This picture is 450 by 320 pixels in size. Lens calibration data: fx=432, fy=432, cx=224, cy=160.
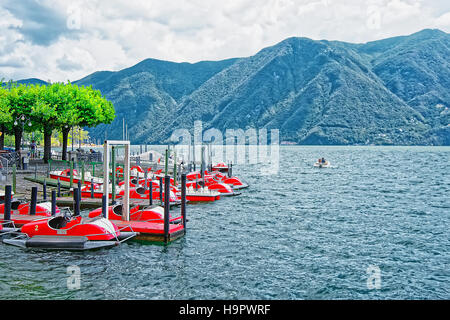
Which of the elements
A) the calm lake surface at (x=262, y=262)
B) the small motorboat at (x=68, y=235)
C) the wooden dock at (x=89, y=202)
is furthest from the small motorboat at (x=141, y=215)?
the wooden dock at (x=89, y=202)

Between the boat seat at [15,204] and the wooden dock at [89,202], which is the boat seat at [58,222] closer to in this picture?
the boat seat at [15,204]

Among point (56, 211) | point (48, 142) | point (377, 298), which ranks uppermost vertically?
point (48, 142)

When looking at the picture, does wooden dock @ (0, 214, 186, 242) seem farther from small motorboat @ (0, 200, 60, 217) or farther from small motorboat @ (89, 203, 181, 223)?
small motorboat @ (0, 200, 60, 217)

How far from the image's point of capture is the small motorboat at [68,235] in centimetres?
2153

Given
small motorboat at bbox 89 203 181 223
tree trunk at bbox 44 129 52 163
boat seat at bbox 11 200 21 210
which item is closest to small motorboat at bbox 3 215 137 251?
small motorboat at bbox 89 203 181 223

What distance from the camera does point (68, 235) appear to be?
22172 mm

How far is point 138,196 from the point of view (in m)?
Result: 35.5

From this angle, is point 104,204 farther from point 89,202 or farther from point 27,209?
point 89,202

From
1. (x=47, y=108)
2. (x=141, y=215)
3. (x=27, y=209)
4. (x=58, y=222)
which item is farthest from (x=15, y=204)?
(x=47, y=108)

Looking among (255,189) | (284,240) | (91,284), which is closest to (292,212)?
(284,240)

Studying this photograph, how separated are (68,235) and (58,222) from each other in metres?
1.23
